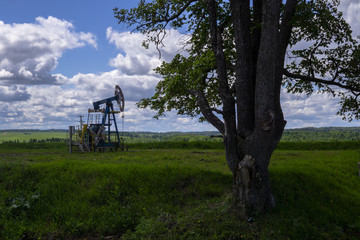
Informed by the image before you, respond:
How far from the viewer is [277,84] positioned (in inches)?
320

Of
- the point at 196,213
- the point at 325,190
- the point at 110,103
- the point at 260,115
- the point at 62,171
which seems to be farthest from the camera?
the point at 110,103

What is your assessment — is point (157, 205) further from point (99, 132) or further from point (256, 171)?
point (99, 132)

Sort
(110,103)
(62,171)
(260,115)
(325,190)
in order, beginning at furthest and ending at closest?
1. (110,103)
2. (62,171)
3. (325,190)
4. (260,115)

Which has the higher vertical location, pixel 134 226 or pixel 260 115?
pixel 260 115

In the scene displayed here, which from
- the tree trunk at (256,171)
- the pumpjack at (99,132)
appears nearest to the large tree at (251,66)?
the tree trunk at (256,171)

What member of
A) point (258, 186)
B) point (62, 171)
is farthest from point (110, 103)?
point (258, 186)

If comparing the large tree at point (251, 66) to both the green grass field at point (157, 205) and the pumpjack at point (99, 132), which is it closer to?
the green grass field at point (157, 205)

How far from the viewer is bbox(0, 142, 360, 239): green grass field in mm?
7480

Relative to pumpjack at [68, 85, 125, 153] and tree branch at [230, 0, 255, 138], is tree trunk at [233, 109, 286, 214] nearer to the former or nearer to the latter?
tree branch at [230, 0, 255, 138]

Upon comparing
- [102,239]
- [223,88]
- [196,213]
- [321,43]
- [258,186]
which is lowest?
[102,239]

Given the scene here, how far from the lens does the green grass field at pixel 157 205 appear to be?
24.5 feet

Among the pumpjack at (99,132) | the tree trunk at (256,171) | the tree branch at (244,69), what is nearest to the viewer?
the tree trunk at (256,171)

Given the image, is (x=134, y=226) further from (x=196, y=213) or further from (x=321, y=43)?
(x=321, y=43)

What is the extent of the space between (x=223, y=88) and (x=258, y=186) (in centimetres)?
340
